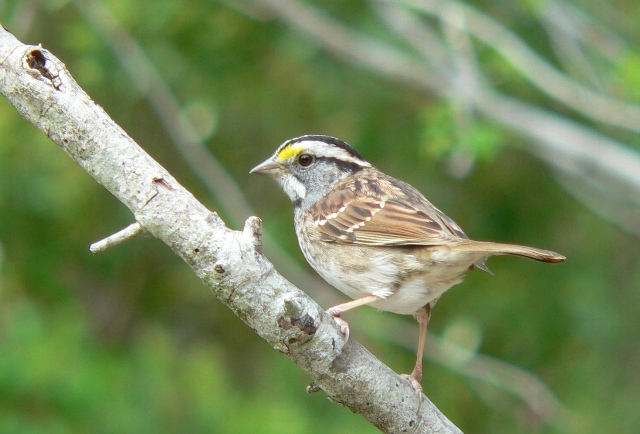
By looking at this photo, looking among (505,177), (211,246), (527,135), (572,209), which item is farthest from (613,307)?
(211,246)

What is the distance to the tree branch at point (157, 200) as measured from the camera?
3232mm

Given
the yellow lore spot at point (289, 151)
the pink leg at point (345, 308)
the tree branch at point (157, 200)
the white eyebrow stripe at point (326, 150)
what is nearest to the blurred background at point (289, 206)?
Result: the white eyebrow stripe at point (326, 150)

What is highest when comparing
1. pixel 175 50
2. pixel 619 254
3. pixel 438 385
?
pixel 175 50

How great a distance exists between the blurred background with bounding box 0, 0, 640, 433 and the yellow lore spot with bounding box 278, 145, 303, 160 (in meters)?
1.69

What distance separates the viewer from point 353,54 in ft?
25.8

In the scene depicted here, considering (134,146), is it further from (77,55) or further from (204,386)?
(77,55)

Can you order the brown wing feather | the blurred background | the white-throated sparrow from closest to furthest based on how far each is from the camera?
the white-throated sparrow
the brown wing feather
the blurred background

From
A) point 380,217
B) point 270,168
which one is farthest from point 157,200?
point 270,168

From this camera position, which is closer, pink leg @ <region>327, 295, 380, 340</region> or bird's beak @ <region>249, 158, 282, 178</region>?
pink leg @ <region>327, 295, 380, 340</region>

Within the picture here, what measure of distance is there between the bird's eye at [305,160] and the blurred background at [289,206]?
1612 millimetres

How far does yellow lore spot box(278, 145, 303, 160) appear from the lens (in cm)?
544

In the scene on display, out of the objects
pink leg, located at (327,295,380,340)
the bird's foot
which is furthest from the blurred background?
the bird's foot

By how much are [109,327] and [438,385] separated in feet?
11.2

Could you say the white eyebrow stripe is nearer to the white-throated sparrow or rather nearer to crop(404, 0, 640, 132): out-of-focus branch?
the white-throated sparrow
